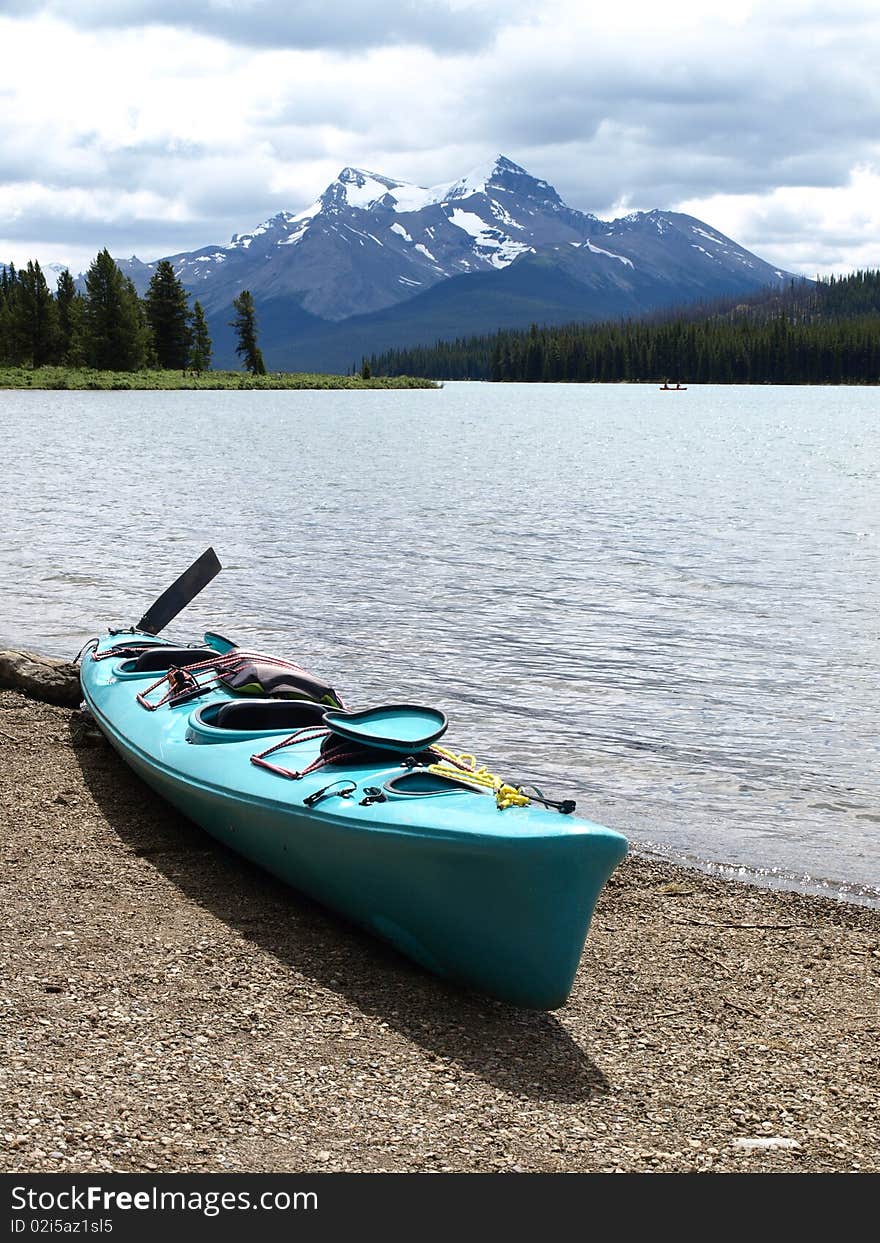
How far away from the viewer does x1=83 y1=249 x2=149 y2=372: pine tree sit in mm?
92875

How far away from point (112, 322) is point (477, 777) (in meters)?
94.3

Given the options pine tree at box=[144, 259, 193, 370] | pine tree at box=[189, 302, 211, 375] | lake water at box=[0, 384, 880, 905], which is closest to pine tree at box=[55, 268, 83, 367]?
pine tree at box=[144, 259, 193, 370]

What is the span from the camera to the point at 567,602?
16.8 meters

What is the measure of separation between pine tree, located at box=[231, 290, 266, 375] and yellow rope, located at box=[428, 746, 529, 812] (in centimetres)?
9394

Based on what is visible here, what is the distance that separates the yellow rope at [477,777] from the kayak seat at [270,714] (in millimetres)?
1141

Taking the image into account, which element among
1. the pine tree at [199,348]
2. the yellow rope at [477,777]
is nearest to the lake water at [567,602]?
the yellow rope at [477,777]

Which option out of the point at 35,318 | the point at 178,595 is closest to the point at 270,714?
the point at 178,595

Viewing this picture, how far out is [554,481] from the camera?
36.1 m

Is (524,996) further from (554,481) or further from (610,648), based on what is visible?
(554,481)

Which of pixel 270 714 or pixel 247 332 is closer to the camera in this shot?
pixel 270 714

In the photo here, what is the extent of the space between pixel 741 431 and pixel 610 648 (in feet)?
194

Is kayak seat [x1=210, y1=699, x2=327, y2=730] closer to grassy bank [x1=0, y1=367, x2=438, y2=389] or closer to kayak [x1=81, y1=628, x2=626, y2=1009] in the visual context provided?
kayak [x1=81, y1=628, x2=626, y2=1009]

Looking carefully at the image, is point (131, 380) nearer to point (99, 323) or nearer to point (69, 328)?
point (99, 323)

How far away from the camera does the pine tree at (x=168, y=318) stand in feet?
332
